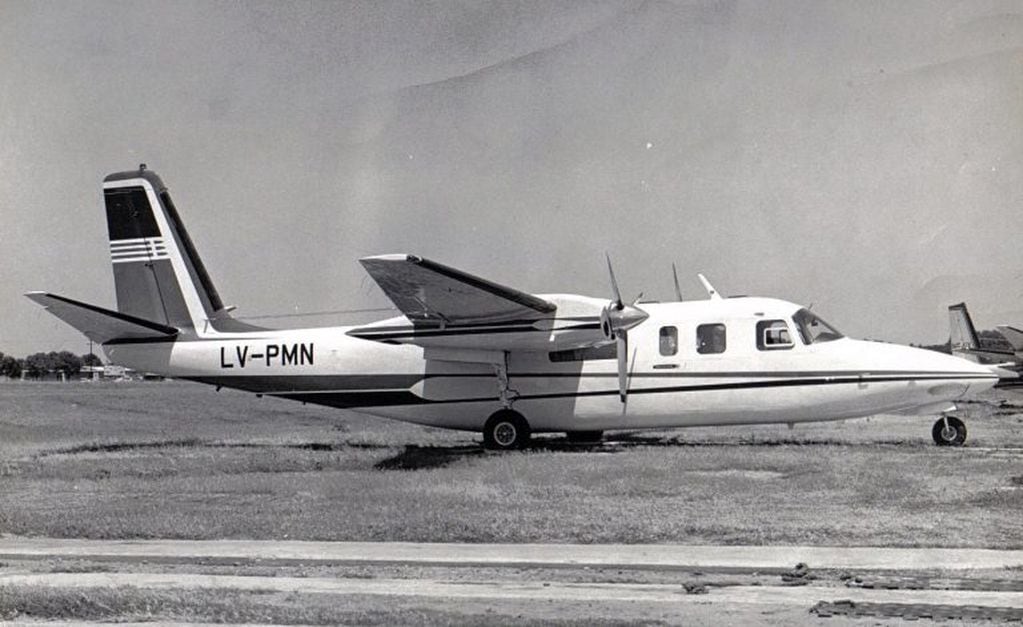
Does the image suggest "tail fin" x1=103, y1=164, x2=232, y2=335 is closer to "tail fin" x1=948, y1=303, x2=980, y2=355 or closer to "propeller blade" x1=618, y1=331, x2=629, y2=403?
"propeller blade" x1=618, y1=331, x2=629, y2=403

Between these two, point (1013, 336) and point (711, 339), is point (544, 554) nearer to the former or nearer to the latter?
point (711, 339)

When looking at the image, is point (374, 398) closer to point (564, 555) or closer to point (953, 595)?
point (564, 555)

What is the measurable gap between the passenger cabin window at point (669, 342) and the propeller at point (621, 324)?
492 millimetres

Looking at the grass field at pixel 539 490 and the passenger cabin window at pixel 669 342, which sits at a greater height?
the passenger cabin window at pixel 669 342

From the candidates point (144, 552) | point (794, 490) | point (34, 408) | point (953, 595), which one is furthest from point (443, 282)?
point (34, 408)

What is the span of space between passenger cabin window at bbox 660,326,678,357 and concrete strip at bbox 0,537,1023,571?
9803 millimetres

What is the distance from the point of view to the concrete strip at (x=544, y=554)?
8.78m

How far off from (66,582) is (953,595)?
6.66 meters

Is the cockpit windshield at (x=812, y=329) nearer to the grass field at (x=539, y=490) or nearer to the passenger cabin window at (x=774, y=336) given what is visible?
the passenger cabin window at (x=774, y=336)

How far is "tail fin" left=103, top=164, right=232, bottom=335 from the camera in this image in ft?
72.2

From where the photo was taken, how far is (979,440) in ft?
66.1

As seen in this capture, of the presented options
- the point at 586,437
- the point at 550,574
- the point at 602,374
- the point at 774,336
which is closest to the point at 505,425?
the point at 602,374

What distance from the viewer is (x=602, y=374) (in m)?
19.8

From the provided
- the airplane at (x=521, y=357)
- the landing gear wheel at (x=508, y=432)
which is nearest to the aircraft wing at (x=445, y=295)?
the airplane at (x=521, y=357)
